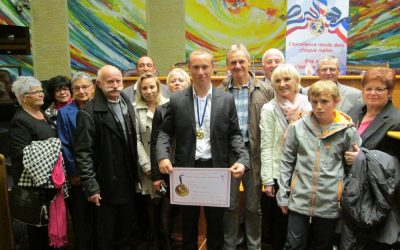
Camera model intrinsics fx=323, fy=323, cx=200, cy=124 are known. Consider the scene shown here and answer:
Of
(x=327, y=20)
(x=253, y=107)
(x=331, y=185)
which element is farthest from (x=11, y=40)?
(x=331, y=185)

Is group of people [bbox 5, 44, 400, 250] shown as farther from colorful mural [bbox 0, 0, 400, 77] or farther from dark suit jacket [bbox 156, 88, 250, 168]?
colorful mural [bbox 0, 0, 400, 77]

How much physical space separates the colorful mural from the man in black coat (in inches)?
136

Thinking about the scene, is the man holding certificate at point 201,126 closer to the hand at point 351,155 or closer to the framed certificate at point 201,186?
the framed certificate at point 201,186

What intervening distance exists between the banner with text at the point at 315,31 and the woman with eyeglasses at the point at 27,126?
8.32ft

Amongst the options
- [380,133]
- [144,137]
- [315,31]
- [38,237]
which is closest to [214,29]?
→ [315,31]

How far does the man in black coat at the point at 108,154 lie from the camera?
7.00 feet

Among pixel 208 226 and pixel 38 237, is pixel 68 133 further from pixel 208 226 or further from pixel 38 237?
pixel 208 226

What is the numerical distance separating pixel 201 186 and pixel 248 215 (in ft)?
2.36

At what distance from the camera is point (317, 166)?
190 cm

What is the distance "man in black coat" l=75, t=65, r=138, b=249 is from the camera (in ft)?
7.00

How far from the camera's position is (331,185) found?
1.88 meters

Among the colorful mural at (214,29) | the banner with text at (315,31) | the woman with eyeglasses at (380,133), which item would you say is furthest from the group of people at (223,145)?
the colorful mural at (214,29)

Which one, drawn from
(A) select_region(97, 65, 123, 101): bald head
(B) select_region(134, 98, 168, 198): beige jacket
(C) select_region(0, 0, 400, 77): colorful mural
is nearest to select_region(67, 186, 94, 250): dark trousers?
(B) select_region(134, 98, 168, 198): beige jacket

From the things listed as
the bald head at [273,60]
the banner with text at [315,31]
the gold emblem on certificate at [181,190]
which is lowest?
the gold emblem on certificate at [181,190]
